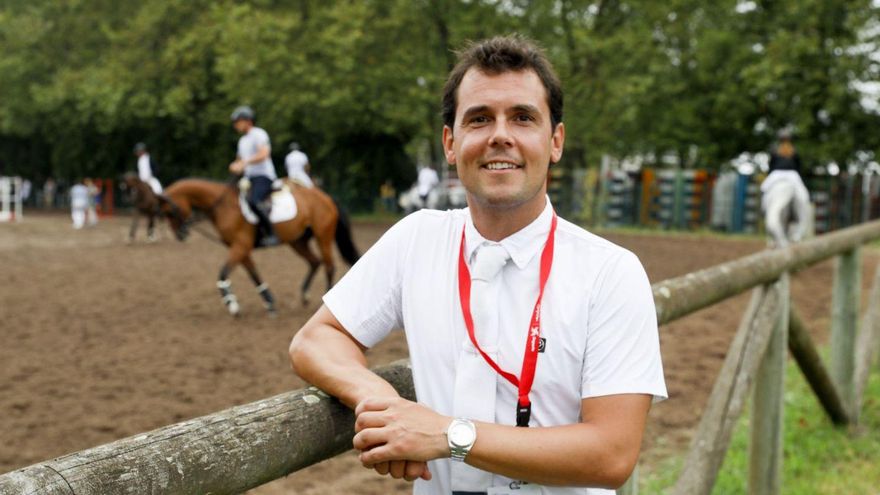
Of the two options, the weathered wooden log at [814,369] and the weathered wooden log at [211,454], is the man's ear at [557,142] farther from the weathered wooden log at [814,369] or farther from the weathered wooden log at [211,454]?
the weathered wooden log at [814,369]

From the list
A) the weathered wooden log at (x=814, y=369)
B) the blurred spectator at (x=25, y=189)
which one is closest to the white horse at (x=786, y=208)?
the weathered wooden log at (x=814, y=369)

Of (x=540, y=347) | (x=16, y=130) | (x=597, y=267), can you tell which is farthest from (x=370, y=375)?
(x=16, y=130)

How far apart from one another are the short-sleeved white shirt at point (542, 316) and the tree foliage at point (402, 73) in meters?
17.9

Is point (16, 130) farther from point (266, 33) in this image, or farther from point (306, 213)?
point (306, 213)

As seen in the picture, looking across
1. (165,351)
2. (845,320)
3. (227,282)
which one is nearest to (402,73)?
(227,282)

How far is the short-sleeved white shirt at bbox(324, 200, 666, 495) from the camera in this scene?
1.74 m

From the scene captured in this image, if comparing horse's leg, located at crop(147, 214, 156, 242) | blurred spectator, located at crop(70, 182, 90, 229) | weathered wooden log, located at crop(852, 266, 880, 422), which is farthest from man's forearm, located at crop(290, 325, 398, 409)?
blurred spectator, located at crop(70, 182, 90, 229)

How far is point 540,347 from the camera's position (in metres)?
1.74

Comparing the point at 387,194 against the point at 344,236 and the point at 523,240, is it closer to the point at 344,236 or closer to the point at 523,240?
the point at 344,236

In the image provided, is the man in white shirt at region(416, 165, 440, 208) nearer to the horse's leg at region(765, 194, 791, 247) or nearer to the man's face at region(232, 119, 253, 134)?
the horse's leg at region(765, 194, 791, 247)

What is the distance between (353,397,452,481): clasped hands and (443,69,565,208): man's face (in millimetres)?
490

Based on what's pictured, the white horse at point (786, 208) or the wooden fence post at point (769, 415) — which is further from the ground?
the white horse at point (786, 208)

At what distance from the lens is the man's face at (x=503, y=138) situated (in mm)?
1854

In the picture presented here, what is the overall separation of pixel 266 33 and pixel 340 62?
8.33ft
